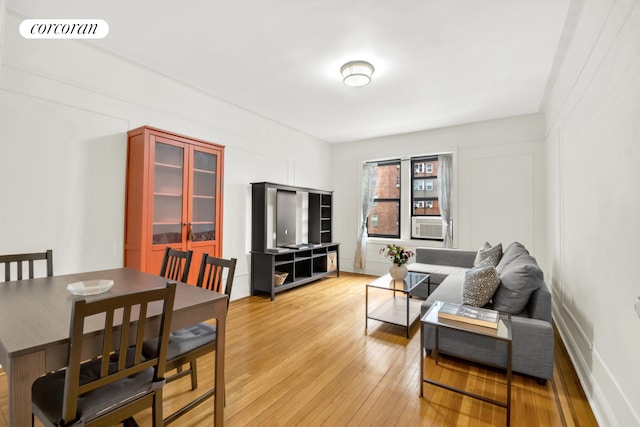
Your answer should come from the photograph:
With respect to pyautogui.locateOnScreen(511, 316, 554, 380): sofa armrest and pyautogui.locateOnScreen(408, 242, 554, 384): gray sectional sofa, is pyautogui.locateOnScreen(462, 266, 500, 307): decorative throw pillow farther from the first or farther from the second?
pyautogui.locateOnScreen(511, 316, 554, 380): sofa armrest

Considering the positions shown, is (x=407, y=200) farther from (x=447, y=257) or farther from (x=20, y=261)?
(x=20, y=261)

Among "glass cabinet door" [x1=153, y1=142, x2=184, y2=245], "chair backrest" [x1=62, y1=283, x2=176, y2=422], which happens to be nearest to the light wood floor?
"chair backrest" [x1=62, y1=283, x2=176, y2=422]

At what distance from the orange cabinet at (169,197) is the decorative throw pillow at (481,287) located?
9.36 ft

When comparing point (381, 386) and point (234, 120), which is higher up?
point (234, 120)

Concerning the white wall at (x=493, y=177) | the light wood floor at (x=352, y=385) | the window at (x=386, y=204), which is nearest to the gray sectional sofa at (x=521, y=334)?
the light wood floor at (x=352, y=385)

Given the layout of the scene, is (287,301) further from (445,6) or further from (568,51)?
(568,51)

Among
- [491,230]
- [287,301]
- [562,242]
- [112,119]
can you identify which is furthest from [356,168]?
[112,119]

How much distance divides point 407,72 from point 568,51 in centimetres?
147

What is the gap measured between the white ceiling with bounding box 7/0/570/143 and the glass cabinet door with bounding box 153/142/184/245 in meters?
0.98

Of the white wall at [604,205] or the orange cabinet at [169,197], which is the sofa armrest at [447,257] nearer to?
the white wall at [604,205]

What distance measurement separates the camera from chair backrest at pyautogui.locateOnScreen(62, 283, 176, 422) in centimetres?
109

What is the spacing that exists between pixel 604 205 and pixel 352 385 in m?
2.09

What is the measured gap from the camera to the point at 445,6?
2232 mm

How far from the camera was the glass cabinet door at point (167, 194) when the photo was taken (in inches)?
121
